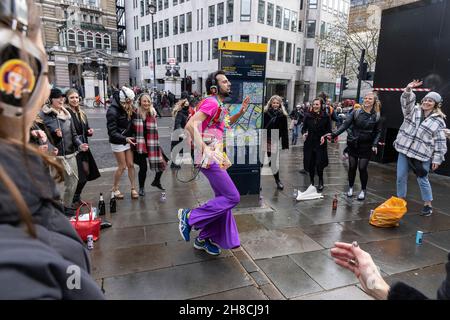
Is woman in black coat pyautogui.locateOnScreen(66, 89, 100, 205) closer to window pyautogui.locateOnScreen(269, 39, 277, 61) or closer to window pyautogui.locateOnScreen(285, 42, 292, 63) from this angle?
window pyautogui.locateOnScreen(269, 39, 277, 61)

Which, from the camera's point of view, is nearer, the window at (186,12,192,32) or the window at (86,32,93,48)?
the window at (186,12,192,32)

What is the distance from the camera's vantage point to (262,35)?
121ft

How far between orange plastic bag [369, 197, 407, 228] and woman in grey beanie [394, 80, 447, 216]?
69 cm

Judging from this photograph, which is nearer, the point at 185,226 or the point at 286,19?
the point at 185,226

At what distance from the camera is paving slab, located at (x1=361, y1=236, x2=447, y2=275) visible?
377 cm

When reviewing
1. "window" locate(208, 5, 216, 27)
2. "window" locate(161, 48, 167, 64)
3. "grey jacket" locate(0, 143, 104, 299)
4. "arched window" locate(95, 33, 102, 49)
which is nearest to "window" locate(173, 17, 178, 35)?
"window" locate(161, 48, 167, 64)

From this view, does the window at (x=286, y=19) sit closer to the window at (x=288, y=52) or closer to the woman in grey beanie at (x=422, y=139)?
the window at (x=288, y=52)

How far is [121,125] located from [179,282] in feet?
11.2

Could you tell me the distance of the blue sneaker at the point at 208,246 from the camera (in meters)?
3.89

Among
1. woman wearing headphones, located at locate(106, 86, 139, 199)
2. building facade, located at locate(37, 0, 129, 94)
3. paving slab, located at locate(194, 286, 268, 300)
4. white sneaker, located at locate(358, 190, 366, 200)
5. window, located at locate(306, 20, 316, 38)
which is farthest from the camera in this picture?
building facade, located at locate(37, 0, 129, 94)

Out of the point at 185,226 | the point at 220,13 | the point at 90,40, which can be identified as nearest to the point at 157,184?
the point at 185,226

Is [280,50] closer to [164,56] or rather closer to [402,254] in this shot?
[164,56]

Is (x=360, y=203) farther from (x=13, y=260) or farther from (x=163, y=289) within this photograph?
(x=13, y=260)
